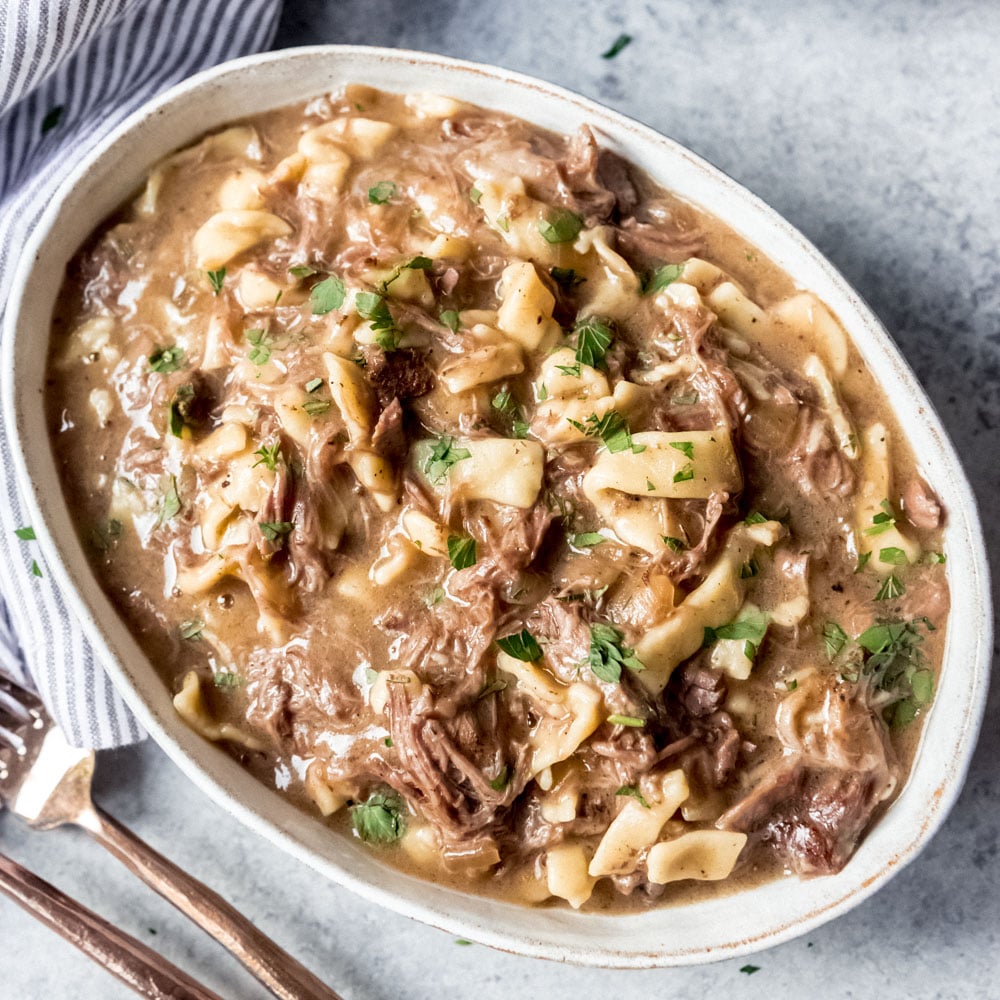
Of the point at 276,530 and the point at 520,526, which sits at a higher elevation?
the point at 520,526

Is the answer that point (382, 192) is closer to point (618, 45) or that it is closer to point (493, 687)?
point (618, 45)

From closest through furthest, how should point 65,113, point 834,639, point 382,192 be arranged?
point 834,639, point 382,192, point 65,113

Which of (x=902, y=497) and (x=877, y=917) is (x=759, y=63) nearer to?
(x=902, y=497)

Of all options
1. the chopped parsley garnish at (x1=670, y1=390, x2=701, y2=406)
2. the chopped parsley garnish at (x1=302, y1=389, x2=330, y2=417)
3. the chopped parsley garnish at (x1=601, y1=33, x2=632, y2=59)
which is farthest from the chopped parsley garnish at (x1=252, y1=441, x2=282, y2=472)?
the chopped parsley garnish at (x1=601, y1=33, x2=632, y2=59)

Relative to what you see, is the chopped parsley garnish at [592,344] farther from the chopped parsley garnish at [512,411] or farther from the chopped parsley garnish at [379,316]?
the chopped parsley garnish at [379,316]

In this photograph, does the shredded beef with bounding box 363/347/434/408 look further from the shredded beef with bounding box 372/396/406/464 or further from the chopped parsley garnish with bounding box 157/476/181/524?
the chopped parsley garnish with bounding box 157/476/181/524

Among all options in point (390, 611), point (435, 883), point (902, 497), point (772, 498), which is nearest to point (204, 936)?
point (435, 883)

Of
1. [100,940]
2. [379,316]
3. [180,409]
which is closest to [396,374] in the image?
[379,316]
